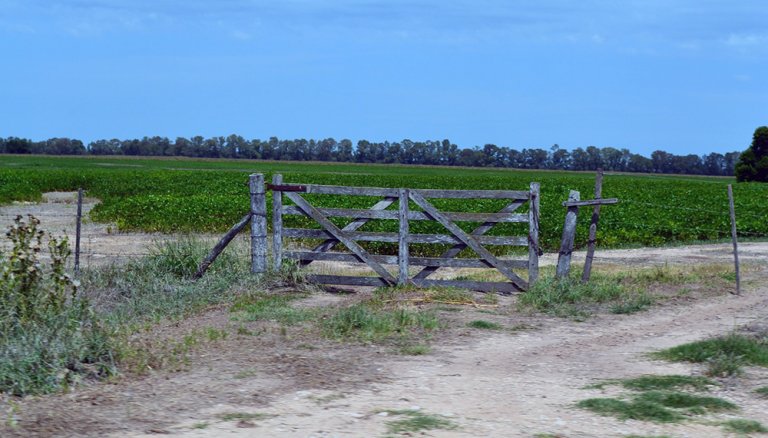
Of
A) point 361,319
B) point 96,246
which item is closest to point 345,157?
point 96,246

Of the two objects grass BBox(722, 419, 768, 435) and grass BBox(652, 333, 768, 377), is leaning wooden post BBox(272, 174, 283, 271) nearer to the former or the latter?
grass BBox(652, 333, 768, 377)

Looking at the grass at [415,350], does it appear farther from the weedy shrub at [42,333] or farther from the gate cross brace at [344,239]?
the gate cross brace at [344,239]

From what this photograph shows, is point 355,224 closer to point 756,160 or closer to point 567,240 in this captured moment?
point 567,240

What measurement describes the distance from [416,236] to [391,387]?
19.3ft

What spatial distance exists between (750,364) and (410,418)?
3989 millimetres

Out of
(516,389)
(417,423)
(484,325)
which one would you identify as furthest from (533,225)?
(417,423)

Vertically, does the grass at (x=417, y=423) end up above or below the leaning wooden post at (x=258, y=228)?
below

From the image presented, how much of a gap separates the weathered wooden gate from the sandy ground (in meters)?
1.95

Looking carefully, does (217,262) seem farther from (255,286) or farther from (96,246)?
(96,246)

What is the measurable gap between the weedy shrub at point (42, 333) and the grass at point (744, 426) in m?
5.21

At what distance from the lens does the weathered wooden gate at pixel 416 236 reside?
535 inches

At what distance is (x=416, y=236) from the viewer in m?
13.9

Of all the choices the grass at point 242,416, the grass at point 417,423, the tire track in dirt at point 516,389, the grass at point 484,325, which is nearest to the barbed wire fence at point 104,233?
the grass at point 484,325

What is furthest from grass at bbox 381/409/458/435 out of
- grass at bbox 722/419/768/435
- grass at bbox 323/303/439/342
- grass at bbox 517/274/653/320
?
grass at bbox 517/274/653/320
